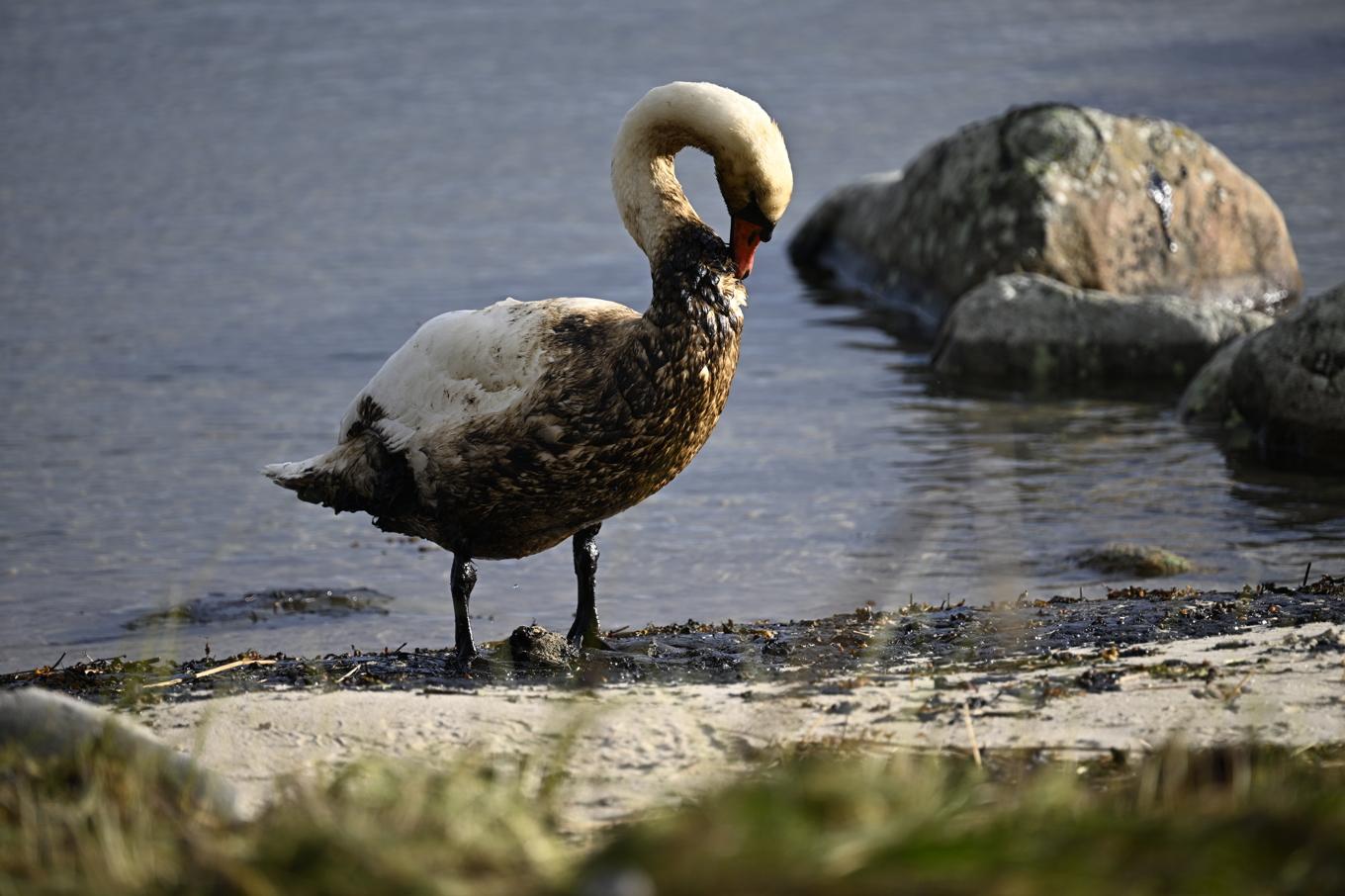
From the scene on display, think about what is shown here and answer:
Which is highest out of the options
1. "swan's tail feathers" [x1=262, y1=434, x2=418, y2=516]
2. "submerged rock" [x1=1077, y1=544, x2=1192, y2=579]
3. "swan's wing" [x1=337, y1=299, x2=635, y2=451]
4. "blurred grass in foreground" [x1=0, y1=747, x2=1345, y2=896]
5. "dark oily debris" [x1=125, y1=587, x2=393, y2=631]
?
"swan's wing" [x1=337, y1=299, x2=635, y2=451]

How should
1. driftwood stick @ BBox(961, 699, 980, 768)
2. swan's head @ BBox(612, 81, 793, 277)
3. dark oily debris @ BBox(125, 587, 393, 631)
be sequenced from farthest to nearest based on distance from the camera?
dark oily debris @ BBox(125, 587, 393, 631) → swan's head @ BBox(612, 81, 793, 277) → driftwood stick @ BBox(961, 699, 980, 768)

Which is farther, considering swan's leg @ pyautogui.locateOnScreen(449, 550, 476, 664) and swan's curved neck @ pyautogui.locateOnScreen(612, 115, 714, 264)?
swan's leg @ pyautogui.locateOnScreen(449, 550, 476, 664)

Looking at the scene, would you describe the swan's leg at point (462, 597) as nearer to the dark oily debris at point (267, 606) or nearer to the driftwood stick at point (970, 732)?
the driftwood stick at point (970, 732)

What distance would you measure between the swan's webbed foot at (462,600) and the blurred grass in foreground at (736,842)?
3088 millimetres

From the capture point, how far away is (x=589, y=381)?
589cm

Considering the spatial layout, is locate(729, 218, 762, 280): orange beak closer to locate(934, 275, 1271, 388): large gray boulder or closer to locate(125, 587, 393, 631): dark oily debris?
locate(125, 587, 393, 631): dark oily debris

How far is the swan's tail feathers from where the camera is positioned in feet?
21.4

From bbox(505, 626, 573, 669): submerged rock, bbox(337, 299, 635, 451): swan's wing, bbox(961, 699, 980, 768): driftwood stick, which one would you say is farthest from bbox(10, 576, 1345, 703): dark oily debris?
bbox(337, 299, 635, 451): swan's wing

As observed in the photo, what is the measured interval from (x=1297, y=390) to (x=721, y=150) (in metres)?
6.23

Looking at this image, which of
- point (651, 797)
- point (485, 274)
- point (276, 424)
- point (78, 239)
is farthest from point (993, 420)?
point (78, 239)

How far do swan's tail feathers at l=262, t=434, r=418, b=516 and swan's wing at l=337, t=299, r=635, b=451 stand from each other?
0.08m

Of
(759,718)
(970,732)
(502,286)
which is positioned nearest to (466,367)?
(759,718)

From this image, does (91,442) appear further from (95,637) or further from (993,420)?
(993,420)

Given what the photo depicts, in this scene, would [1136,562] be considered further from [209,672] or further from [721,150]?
[209,672]
